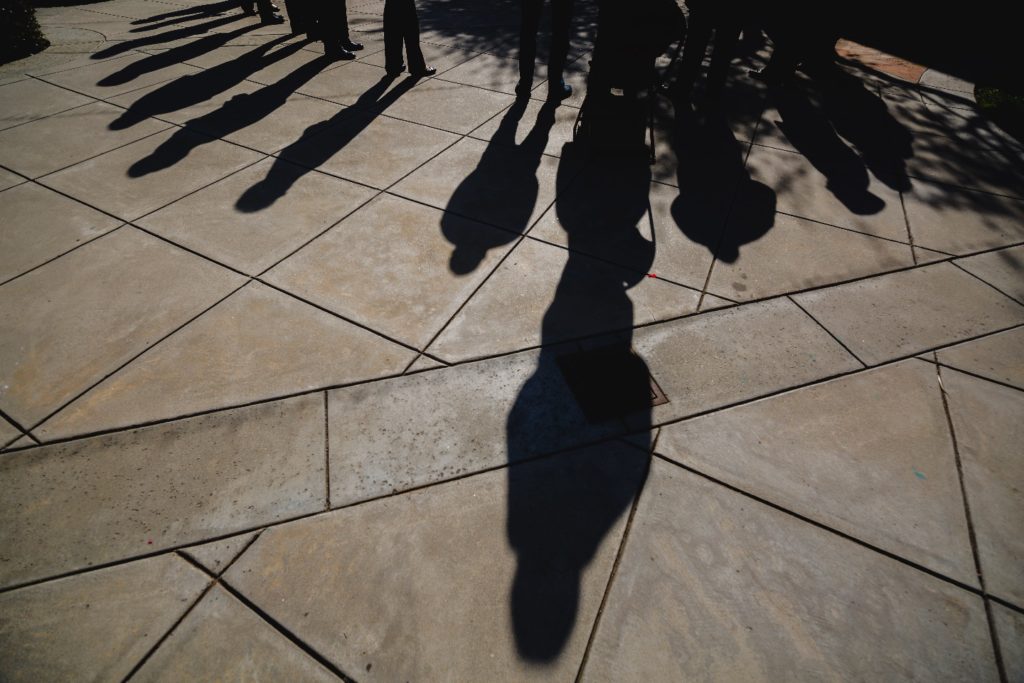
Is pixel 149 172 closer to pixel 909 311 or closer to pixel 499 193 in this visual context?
pixel 499 193

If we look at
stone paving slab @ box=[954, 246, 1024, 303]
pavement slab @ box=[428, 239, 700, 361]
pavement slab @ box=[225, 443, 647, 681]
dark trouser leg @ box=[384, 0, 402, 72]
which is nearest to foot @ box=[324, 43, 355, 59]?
dark trouser leg @ box=[384, 0, 402, 72]

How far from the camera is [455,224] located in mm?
3924

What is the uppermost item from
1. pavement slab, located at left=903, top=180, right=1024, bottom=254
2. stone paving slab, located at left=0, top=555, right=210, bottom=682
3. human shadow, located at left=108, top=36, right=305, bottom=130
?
human shadow, located at left=108, top=36, right=305, bottom=130

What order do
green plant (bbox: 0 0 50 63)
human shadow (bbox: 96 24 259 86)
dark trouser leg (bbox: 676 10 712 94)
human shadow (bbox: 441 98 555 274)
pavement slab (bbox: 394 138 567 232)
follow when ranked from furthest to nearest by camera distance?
green plant (bbox: 0 0 50 63), human shadow (bbox: 96 24 259 86), dark trouser leg (bbox: 676 10 712 94), pavement slab (bbox: 394 138 567 232), human shadow (bbox: 441 98 555 274)

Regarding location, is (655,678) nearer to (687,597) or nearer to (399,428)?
(687,597)

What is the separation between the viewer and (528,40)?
17.9ft

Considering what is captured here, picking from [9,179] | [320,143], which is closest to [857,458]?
[320,143]

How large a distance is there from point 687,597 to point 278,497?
1908 millimetres

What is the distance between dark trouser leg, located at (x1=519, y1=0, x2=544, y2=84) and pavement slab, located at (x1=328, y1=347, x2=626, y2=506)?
14.3ft

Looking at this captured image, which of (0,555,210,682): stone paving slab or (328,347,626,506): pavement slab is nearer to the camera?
(0,555,210,682): stone paving slab

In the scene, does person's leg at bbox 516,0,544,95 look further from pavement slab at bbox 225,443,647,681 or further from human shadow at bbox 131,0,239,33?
human shadow at bbox 131,0,239,33

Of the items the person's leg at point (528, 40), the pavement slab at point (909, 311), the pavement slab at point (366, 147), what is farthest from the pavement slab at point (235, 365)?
the person's leg at point (528, 40)

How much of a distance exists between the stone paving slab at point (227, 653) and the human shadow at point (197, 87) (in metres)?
5.57

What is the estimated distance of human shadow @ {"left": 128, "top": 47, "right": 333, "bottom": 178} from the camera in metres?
4.61
